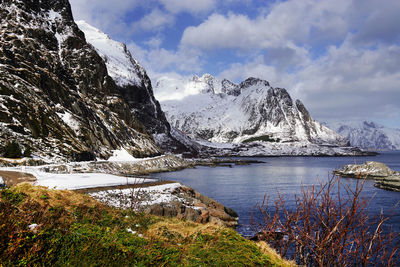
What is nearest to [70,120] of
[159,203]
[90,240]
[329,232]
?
[159,203]

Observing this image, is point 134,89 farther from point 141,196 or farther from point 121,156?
point 141,196

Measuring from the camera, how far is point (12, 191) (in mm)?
9227

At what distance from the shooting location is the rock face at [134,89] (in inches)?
Result: 6378

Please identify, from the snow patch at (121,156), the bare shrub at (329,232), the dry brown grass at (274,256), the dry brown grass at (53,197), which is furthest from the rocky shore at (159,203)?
the snow patch at (121,156)

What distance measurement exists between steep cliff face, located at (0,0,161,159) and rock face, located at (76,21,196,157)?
173ft

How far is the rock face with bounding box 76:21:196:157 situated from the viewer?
6378 inches

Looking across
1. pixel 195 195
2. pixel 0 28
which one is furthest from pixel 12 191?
pixel 0 28

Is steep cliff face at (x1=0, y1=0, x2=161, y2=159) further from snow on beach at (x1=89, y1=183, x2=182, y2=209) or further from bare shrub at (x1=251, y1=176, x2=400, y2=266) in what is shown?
bare shrub at (x1=251, y1=176, x2=400, y2=266)

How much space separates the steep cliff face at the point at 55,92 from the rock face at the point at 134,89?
173 ft

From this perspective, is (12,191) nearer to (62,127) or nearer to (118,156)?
(62,127)

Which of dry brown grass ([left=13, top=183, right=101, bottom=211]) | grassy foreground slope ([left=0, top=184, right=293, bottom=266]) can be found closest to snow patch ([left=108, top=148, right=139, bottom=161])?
dry brown grass ([left=13, top=183, right=101, bottom=211])

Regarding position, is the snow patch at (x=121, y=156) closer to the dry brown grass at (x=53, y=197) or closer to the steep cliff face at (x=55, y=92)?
the steep cliff face at (x=55, y=92)

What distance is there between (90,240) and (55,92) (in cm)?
6947

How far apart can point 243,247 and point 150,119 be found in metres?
170
